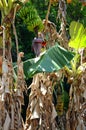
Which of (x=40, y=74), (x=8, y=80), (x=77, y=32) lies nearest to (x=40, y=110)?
(x=40, y=74)

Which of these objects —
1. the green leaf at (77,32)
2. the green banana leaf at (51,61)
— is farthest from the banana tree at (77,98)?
the green banana leaf at (51,61)

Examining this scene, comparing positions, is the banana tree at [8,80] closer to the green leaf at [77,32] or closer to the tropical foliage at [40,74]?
the tropical foliage at [40,74]

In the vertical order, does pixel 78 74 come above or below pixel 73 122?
above

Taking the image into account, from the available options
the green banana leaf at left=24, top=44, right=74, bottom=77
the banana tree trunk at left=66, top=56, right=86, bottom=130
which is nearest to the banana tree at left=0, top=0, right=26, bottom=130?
the green banana leaf at left=24, top=44, right=74, bottom=77

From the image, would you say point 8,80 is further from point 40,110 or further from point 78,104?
point 78,104

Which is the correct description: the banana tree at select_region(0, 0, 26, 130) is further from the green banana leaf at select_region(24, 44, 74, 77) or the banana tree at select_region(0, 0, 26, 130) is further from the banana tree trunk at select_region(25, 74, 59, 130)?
the banana tree trunk at select_region(25, 74, 59, 130)

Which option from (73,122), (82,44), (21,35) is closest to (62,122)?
(73,122)

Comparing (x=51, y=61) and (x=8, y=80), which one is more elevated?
(x=51, y=61)

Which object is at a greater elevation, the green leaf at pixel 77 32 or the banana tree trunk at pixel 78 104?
the green leaf at pixel 77 32

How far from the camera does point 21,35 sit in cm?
639

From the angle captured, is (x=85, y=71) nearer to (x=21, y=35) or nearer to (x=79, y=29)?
(x=79, y=29)

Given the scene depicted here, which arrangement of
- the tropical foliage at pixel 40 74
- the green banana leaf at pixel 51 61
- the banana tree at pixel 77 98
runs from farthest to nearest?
the banana tree at pixel 77 98 → the tropical foliage at pixel 40 74 → the green banana leaf at pixel 51 61

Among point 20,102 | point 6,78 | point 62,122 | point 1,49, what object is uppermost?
point 1,49

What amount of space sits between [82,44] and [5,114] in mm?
1036
